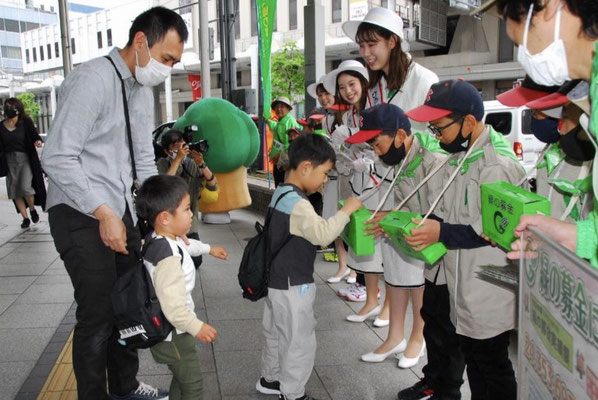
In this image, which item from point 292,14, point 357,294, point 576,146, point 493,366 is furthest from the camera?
point 292,14

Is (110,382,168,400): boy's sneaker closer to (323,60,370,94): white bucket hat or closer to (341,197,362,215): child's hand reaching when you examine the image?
(341,197,362,215): child's hand reaching

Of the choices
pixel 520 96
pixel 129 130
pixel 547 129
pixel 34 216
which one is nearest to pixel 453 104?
pixel 520 96

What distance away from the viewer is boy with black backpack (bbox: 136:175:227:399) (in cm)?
245

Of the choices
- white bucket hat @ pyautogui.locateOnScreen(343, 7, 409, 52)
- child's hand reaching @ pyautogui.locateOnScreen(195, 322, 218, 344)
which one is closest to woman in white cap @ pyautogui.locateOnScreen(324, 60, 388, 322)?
white bucket hat @ pyautogui.locateOnScreen(343, 7, 409, 52)

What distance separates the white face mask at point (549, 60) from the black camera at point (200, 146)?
413cm

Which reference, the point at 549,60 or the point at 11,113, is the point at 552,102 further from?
the point at 11,113

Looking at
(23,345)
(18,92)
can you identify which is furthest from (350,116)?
(18,92)

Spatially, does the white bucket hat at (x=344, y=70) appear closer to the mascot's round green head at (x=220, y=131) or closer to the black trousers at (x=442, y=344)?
the mascot's round green head at (x=220, y=131)

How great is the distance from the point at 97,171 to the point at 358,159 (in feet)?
6.86

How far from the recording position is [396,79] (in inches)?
140

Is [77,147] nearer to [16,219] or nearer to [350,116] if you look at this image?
[350,116]

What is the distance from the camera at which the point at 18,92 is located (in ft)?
170

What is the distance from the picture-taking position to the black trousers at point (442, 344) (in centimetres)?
287

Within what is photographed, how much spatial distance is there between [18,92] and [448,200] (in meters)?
57.3
